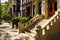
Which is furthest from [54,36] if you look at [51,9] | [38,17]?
[51,9]

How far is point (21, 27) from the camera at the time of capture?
20.0 meters

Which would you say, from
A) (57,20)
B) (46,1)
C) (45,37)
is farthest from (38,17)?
(45,37)

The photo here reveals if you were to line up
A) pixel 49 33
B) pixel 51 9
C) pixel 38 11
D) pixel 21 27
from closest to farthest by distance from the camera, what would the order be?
pixel 49 33 < pixel 21 27 < pixel 51 9 < pixel 38 11

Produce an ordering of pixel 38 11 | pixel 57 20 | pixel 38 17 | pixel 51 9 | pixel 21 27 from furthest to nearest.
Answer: pixel 38 11 → pixel 51 9 → pixel 38 17 → pixel 21 27 → pixel 57 20

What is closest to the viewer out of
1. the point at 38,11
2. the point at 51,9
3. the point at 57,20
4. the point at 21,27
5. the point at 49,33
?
the point at 49,33

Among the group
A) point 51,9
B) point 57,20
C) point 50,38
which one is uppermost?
point 51,9

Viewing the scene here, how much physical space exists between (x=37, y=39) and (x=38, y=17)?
1100 cm

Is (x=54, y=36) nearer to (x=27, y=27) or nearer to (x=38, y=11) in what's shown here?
(x=27, y=27)

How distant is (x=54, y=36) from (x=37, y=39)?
1522 millimetres

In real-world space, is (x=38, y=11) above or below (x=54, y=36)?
above

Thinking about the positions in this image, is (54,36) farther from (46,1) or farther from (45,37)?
(46,1)

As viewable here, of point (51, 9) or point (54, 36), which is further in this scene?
point (51, 9)

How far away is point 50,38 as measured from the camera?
12195 millimetres

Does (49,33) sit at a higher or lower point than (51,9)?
lower
